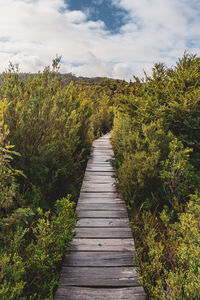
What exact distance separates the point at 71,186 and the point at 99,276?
182 centimetres

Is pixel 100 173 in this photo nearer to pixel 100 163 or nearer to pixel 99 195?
pixel 100 163

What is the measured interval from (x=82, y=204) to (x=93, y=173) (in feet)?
4.58

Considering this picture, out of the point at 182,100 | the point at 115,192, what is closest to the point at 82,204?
the point at 115,192

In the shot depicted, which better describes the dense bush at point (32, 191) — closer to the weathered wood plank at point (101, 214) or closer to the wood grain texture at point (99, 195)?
the wood grain texture at point (99, 195)

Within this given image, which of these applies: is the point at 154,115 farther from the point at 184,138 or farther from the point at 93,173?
the point at 93,173

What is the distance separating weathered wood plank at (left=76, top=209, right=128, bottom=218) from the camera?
9.25ft

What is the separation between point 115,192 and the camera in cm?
358

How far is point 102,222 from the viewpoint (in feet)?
8.79

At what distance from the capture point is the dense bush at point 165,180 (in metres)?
1.70

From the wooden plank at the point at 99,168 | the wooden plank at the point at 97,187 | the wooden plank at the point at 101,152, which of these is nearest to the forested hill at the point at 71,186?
the wooden plank at the point at 97,187

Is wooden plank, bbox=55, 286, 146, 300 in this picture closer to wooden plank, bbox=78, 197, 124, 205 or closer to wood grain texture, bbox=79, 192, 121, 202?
wooden plank, bbox=78, 197, 124, 205

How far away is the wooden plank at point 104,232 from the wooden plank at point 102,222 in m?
0.08

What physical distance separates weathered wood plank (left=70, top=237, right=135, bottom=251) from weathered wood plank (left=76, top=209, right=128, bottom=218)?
51 centimetres

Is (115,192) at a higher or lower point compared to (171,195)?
lower
